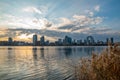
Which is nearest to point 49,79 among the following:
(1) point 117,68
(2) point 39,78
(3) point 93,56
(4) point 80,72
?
(2) point 39,78

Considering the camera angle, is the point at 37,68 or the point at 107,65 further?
the point at 37,68

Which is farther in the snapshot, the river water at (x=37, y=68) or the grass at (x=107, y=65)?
the river water at (x=37, y=68)

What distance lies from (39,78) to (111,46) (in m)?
16.3

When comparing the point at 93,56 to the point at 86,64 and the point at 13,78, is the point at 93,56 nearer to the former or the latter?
the point at 86,64

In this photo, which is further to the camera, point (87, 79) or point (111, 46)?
point (87, 79)

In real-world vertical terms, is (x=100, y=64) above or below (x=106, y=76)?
above

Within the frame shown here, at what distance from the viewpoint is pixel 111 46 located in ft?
44.6

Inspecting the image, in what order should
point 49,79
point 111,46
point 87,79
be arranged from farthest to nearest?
point 49,79 → point 87,79 → point 111,46

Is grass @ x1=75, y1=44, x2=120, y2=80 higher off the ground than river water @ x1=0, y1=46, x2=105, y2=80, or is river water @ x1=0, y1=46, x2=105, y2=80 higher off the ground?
grass @ x1=75, y1=44, x2=120, y2=80

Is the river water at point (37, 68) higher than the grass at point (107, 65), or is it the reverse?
the grass at point (107, 65)

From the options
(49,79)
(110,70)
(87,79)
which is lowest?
(49,79)

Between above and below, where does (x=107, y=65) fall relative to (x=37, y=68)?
above

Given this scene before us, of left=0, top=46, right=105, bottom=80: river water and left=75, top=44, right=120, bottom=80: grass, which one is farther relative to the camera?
left=0, top=46, right=105, bottom=80: river water

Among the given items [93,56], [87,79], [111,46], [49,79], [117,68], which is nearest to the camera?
[117,68]
